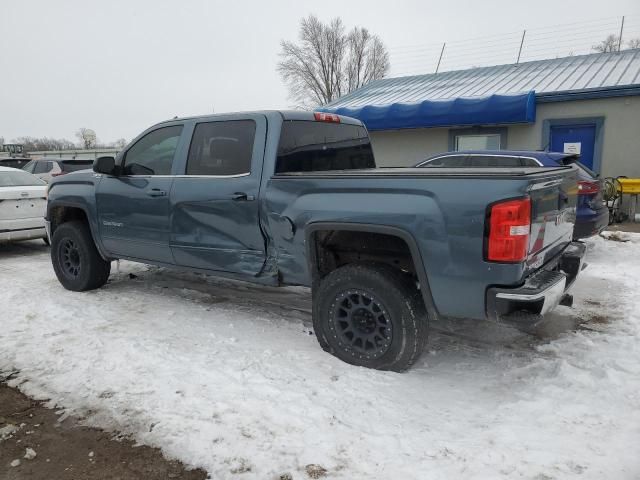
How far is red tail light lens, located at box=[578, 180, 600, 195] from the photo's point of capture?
669 centimetres

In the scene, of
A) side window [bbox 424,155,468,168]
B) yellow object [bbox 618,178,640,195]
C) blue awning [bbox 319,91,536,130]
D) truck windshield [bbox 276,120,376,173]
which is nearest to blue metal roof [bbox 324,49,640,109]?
blue awning [bbox 319,91,536,130]

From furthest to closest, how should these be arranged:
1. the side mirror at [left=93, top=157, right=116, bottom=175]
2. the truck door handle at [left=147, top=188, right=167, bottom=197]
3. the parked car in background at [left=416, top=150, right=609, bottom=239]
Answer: the parked car in background at [left=416, top=150, right=609, bottom=239]
the side mirror at [left=93, top=157, right=116, bottom=175]
the truck door handle at [left=147, top=188, right=167, bottom=197]

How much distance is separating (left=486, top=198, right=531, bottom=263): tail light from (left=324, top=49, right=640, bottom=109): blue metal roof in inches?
416

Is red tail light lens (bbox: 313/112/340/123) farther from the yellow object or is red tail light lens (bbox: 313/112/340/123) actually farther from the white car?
the yellow object

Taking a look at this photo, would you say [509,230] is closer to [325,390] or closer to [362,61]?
[325,390]

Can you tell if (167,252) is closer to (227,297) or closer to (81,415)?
(227,297)

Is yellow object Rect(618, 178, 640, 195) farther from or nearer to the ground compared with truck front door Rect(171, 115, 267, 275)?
nearer to the ground

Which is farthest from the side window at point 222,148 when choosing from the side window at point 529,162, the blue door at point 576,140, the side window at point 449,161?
the blue door at point 576,140

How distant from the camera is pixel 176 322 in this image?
14.8ft

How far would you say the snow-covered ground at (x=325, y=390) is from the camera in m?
2.51

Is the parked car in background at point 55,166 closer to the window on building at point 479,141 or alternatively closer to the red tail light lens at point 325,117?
the window on building at point 479,141

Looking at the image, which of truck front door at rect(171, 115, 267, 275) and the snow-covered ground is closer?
the snow-covered ground

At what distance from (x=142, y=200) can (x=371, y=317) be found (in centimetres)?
268

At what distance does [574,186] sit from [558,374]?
59.5 inches
